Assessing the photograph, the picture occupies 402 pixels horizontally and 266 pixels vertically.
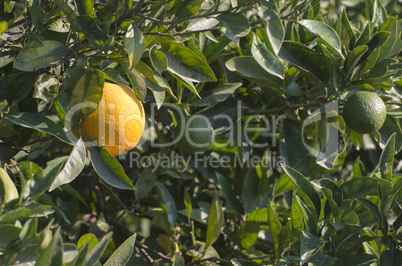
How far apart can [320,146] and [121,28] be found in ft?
2.63

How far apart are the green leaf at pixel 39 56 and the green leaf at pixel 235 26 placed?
0.38 metres

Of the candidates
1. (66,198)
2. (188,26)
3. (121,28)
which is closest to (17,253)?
(121,28)

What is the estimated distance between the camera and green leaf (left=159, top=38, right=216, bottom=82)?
A: 1212mm

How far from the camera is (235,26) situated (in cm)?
112

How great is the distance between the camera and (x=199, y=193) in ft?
6.28

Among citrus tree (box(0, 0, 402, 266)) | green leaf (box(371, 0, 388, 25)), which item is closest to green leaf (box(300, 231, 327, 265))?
citrus tree (box(0, 0, 402, 266))

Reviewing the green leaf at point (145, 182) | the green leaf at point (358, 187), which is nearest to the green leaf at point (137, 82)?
the green leaf at point (145, 182)

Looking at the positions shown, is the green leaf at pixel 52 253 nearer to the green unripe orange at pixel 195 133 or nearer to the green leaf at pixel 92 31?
the green leaf at pixel 92 31

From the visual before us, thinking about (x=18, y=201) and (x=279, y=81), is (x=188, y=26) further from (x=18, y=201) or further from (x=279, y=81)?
(x=18, y=201)

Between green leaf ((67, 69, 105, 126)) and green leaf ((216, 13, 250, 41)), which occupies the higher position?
green leaf ((216, 13, 250, 41))

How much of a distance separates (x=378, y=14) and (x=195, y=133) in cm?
92

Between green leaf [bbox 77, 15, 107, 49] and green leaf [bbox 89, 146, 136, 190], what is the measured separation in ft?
0.85

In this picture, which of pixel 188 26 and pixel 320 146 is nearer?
pixel 188 26

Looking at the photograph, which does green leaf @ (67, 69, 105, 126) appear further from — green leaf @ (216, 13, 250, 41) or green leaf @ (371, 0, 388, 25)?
green leaf @ (371, 0, 388, 25)
